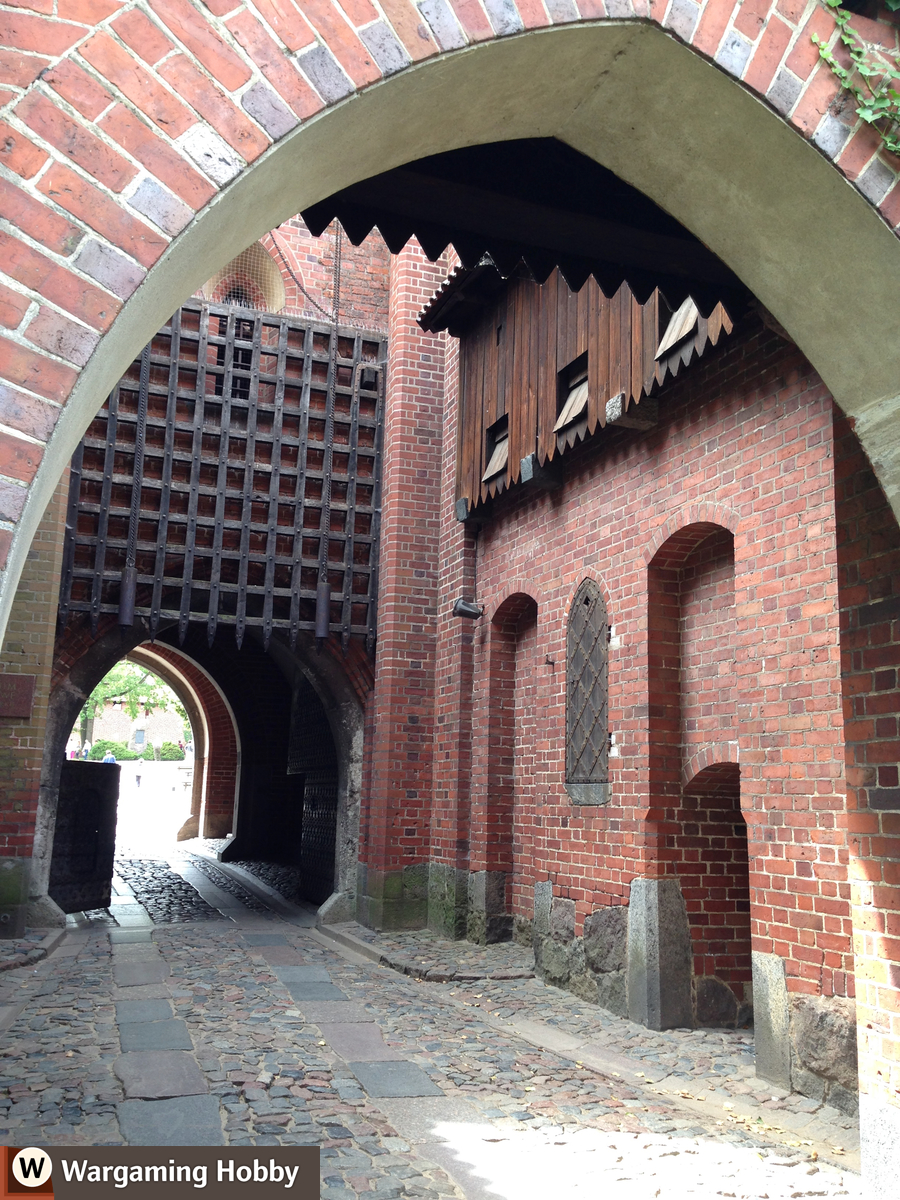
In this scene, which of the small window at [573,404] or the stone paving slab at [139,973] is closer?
the stone paving slab at [139,973]

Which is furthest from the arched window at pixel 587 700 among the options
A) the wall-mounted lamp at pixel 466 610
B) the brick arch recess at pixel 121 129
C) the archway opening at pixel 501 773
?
the brick arch recess at pixel 121 129

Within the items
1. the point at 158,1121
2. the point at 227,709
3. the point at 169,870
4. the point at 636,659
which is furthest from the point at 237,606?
the point at 227,709

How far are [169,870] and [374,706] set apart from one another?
662cm

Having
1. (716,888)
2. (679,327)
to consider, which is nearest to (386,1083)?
(716,888)

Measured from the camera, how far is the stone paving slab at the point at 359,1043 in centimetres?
516

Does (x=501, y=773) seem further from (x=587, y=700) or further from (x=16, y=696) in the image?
(x=16, y=696)

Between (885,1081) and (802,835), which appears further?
(802,835)

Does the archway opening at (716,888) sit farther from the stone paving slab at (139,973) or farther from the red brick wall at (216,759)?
the red brick wall at (216,759)

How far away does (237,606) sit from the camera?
941 centimetres

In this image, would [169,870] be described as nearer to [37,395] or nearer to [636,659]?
[636,659]

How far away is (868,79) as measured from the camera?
232cm

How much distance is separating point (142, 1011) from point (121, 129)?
5.50 metres

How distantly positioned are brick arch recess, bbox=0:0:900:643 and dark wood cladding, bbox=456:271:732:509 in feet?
10.9

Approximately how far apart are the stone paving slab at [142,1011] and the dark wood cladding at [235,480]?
378 cm
